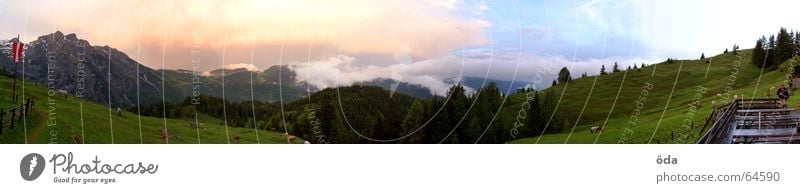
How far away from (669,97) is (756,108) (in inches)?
53.1

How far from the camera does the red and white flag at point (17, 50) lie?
12016 mm

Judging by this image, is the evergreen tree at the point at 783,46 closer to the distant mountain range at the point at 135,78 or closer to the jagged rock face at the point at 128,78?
the distant mountain range at the point at 135,78

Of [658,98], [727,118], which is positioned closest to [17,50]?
[658,98]

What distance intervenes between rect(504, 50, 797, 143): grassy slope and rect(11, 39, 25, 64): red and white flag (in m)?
8.14

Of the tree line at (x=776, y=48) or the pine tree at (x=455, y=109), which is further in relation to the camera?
the pine tree at (x=455, y=109)

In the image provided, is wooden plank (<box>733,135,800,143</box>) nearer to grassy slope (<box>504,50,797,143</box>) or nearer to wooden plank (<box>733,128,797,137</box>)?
wooden plank (<box>733,128,797,137</box>)

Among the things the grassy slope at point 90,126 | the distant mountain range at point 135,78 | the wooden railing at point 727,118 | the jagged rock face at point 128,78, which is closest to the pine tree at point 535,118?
the distant mountain range at point 135,78

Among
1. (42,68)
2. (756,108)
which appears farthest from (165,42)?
(756,108)

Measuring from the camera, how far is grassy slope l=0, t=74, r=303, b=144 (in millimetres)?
11672

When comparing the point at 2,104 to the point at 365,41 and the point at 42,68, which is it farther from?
the point at 365,41

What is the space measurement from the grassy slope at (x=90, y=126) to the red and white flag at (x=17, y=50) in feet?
1.20

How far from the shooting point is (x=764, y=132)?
37.3 ft

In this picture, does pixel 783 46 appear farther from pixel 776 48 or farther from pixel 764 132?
pixel 764 132
